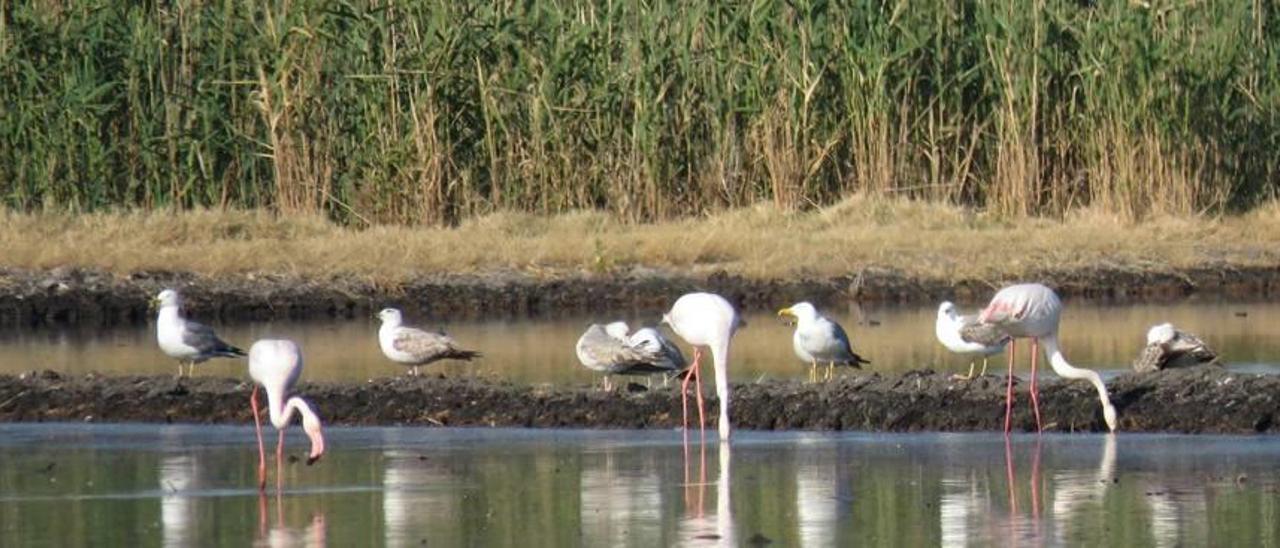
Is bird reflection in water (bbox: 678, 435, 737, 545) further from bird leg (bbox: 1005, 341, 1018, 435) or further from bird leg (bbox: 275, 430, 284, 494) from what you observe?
bird leg (bbox: 275, 430, 284, 494)

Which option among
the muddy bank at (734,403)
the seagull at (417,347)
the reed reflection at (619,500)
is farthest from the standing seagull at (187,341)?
the reed reflection at (619,500)

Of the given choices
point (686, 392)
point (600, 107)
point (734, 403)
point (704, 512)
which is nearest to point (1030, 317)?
point (734, 403)

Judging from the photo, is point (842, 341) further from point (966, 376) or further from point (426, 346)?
point (426, 346)

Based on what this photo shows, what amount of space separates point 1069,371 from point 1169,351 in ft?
5.71

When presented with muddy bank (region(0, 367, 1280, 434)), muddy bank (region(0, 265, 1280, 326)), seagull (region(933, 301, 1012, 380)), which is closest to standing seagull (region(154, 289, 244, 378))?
muddy bank (region(0, 367, 1280, 434))

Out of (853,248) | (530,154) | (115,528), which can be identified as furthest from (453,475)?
(530,154)

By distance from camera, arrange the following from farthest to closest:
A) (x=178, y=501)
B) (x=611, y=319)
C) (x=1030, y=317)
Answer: (x=611, y=319) < (x=1030, y=317) < (x=178, y=501)

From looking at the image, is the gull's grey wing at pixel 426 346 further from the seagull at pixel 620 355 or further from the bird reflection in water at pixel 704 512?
the bird reflection in water at pixel 704 512

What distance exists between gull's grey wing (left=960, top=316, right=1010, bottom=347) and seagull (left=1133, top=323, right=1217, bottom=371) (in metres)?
0.85

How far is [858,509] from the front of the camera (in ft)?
35.2

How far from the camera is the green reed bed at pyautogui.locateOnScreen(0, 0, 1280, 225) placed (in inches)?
1003

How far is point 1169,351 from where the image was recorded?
15070mm

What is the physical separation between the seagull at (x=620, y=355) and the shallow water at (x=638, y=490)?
101 centimetres

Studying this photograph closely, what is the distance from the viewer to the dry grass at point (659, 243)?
22.8m
